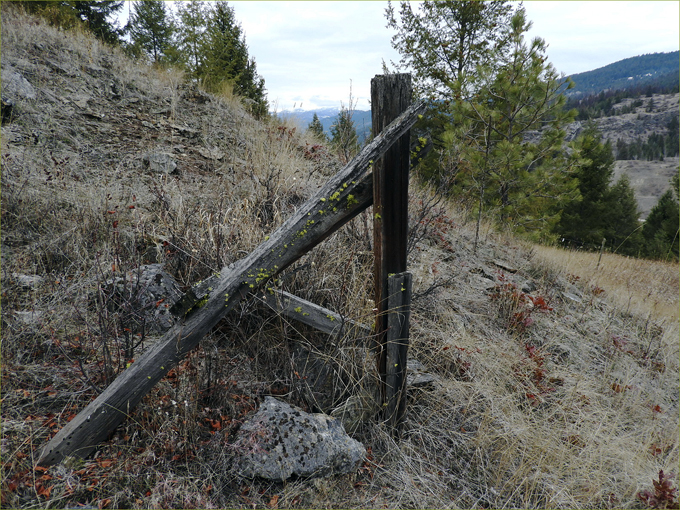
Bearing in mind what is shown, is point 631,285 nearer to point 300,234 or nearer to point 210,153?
point 300,234

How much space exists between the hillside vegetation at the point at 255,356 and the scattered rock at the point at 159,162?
3 centimetres

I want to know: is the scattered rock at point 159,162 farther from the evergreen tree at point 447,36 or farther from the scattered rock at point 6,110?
the evergreen tree at point 447,36

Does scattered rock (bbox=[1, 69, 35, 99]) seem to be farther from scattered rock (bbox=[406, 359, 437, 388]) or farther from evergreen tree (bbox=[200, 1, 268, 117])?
scattered rock (bbox=[406, 359, 437, 388])

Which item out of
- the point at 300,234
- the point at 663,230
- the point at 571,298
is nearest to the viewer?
the point at 300,234

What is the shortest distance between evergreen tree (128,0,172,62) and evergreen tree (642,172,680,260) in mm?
28380

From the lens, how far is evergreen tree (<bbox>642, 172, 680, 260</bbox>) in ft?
53.4

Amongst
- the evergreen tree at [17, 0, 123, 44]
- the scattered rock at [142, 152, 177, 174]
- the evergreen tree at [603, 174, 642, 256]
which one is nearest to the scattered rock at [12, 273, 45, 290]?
the scattered rock at [142, 152, 177, 174]

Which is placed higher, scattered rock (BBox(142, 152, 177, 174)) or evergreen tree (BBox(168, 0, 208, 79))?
evergreen tree (BBox(168, 0, 208, 79))

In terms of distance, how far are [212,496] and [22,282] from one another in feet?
7.61

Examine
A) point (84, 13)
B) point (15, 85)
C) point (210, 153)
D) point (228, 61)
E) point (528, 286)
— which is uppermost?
point (84, 13)

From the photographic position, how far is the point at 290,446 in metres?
1.95

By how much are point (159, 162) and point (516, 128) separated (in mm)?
7171

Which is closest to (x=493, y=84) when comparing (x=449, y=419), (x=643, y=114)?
(x=449, y=419)

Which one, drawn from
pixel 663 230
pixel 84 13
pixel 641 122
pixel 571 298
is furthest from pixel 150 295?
pixel 641 122
